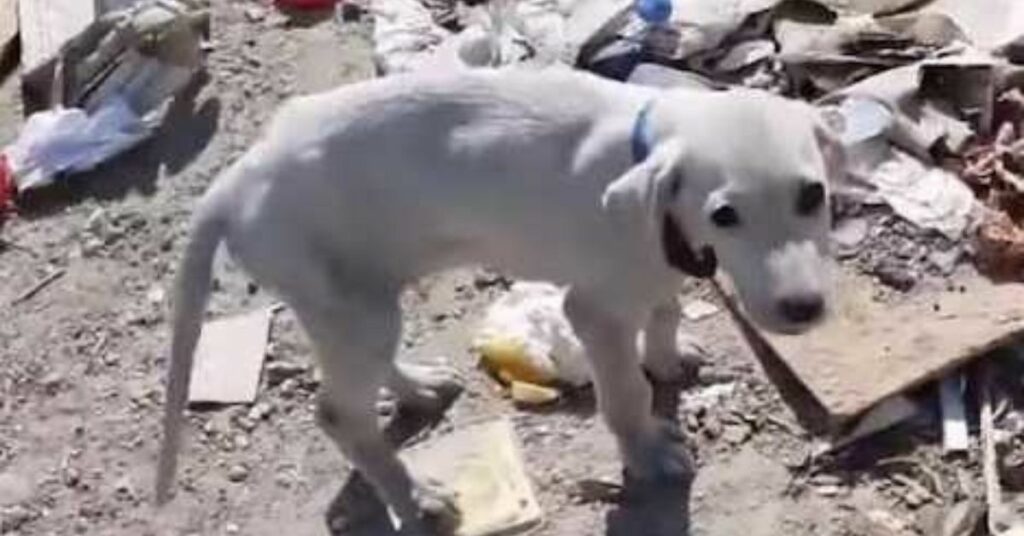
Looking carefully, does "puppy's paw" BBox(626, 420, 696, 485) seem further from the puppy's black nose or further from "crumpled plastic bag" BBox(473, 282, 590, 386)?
the puppy's black nose

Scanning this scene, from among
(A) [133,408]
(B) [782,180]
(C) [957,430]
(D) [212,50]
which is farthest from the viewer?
(D) [212,50]

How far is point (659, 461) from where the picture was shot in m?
4.12

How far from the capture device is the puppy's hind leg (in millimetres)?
3855

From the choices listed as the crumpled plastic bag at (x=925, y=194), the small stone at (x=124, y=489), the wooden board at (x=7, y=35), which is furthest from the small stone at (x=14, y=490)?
the crumpled plastic bag at (x=925, y=194)

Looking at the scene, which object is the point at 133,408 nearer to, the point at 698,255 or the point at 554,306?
the point at 554,306

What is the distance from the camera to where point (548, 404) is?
4.38m

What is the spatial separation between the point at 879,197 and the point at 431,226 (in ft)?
4.14

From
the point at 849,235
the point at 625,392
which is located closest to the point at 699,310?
the point at 849,235

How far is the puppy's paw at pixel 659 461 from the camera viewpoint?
4105mm

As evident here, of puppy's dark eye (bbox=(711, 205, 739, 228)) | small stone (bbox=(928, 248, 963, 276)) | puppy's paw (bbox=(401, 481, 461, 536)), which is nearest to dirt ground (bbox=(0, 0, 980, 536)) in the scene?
puppy's paw (bbox=(401, 481, 461, 536))

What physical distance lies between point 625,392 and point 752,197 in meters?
0.66

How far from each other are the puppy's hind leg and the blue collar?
0.55 meters

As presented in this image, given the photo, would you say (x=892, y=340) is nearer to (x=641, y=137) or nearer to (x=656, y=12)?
(x=641, y=137)

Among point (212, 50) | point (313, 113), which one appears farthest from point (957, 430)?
point (212, 50)
